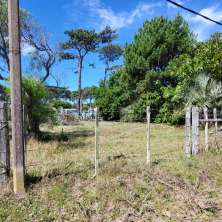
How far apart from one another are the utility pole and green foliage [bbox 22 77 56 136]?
7.55 metres

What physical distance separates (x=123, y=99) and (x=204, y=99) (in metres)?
12.9

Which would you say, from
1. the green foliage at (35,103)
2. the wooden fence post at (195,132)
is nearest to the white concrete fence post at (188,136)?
the wooden fence post at (195,132)

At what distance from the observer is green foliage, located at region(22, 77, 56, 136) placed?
1309 cm

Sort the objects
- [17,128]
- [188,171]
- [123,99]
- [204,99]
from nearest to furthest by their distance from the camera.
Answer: [17,128]
[188,171]
[204,99]
[123,99]

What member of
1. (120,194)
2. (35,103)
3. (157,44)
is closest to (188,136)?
(120,194)

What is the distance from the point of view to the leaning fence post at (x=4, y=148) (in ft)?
18.5

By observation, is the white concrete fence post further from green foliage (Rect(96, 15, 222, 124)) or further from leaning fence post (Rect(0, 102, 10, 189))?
green foliage (Rect(96, 15, 222, 124))

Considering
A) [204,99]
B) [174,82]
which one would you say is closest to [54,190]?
[204,99]

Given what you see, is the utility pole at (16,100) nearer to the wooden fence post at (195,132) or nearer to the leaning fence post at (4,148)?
the leaning fence post at (4,148)

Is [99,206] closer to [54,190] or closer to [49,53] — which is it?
[54,190]

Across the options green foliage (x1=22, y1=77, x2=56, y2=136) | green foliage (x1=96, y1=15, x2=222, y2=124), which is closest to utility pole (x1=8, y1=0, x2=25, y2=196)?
green foliage (x1=22, y1=77, x2=56, y2=136)

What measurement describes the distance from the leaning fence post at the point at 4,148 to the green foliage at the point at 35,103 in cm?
728

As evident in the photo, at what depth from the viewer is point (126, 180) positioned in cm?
612

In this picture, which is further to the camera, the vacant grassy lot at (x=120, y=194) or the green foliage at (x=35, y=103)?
the green foliage at (x=35, y=103)
